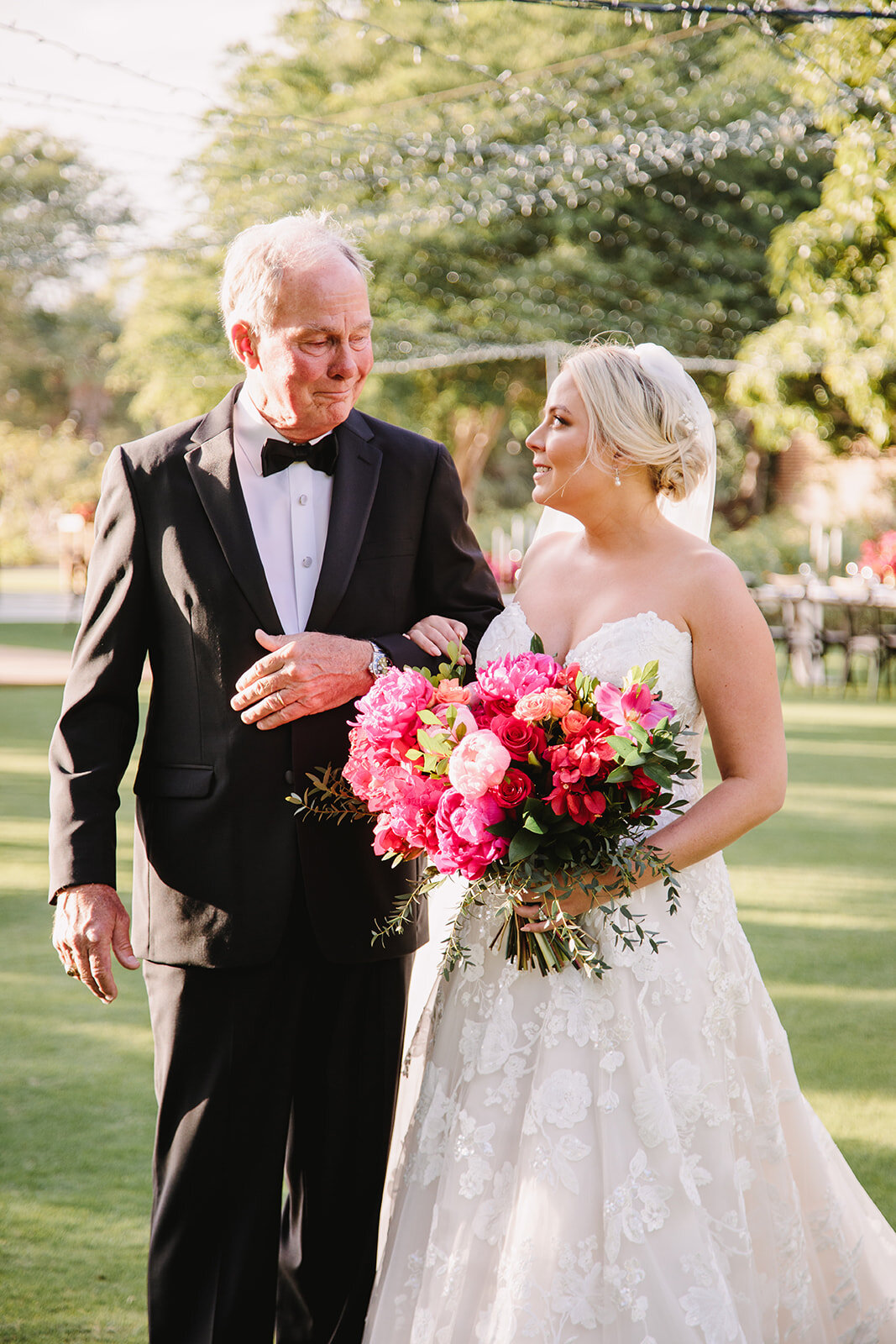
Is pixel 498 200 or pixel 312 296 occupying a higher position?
pixel 498 200

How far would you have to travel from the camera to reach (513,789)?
219 cm

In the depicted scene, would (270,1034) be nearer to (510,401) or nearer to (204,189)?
(204,189)

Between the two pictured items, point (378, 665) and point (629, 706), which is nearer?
point (629, 706)

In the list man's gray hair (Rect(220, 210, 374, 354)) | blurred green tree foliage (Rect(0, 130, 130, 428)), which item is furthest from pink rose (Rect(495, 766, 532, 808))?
blurred green tree foliage (Rect(0, 130, 130, 428))

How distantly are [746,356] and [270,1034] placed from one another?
528 inches

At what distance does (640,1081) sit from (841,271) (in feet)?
33.7

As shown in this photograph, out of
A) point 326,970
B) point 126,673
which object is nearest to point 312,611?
point 126,673

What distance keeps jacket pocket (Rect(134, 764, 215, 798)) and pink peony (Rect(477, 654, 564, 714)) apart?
0.62 meters

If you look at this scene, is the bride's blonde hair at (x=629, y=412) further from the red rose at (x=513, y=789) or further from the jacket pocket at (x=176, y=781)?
the jacket pocket at (x=176, y=781)

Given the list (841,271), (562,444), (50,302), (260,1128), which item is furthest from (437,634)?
(50,302)

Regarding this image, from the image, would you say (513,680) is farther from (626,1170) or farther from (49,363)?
(49,363)

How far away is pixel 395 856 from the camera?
2.53 meters

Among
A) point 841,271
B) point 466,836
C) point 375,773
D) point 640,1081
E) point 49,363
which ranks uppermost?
point 49,363

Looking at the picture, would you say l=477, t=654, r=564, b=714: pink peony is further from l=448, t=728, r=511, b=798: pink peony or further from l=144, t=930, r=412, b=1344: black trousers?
l=144, t=930, r=412, b=1344: black trousers
